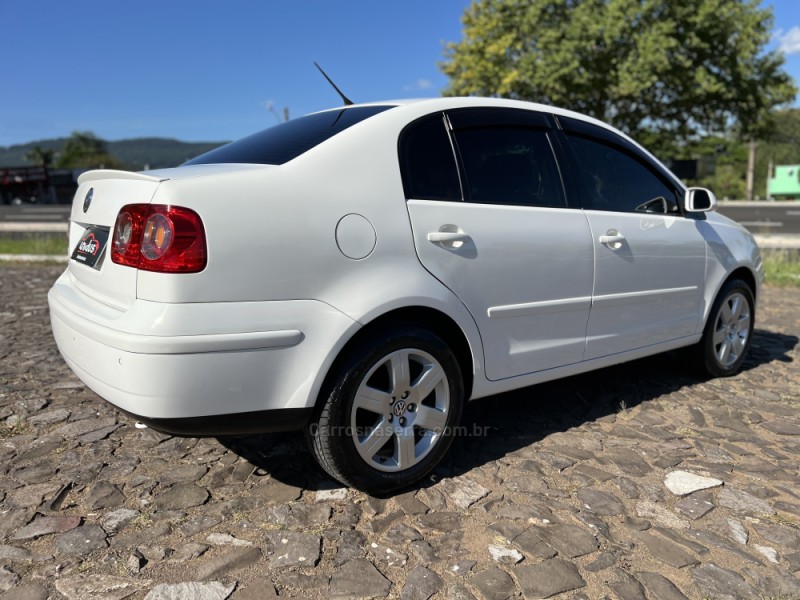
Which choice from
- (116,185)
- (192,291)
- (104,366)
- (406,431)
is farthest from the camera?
(406,431)

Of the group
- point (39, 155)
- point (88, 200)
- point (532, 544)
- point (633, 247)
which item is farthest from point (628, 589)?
point (39, 155)

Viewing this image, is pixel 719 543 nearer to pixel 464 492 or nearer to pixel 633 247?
pixel 464 492

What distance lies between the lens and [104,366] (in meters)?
2.30

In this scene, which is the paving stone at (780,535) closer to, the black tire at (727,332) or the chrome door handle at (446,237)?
the chrome door handle at (446,237)

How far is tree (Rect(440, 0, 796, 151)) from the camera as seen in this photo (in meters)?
20.6

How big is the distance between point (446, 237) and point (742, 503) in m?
1.69

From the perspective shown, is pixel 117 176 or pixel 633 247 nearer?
pixel 117 176

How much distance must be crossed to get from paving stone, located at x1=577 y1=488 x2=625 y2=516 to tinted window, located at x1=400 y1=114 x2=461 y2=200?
1.40 meters

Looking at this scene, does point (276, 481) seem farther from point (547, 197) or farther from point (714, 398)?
point (714, 398)

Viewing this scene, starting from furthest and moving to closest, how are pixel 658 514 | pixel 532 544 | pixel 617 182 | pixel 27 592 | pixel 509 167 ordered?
1. pixel 617 182
2. pixel 509 167
3. pixel 658 514
4. pixel 532 544
5. pixel 27 592

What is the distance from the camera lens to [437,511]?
2.61 metres

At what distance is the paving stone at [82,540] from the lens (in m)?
2.28

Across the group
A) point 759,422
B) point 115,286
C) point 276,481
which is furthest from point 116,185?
point 759,422

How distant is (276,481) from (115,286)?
3.61 ft
